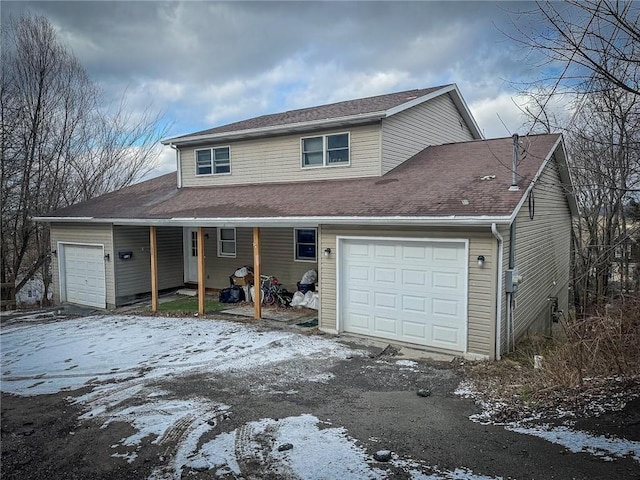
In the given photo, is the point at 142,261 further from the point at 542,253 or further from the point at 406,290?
the point at 542,253

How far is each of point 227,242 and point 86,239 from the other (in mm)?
4465

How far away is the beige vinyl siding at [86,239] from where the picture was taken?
13383 mm

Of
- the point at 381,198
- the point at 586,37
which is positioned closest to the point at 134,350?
the point at 381,198

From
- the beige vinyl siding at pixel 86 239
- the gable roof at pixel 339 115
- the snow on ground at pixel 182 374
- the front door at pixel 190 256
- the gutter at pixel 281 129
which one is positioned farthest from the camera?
the front door at pixel 190 256

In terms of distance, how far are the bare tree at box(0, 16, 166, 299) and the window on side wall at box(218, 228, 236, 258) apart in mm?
8473

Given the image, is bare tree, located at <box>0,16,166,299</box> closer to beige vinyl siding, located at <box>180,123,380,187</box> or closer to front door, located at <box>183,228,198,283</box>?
front door, located at <box>183,228,198,283</box>

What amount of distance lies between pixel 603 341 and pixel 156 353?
7.44 metres

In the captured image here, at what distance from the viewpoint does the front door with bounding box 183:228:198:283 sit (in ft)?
51.9

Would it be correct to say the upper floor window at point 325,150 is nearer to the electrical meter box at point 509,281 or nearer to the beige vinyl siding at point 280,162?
the beige vinyl siding at point 280,162

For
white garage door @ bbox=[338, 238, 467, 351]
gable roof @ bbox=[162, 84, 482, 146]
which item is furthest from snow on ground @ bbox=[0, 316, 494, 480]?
gable roof @ bbox=[162, 84, 482, 146]

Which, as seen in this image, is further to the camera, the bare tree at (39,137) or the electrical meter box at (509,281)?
the bare tree at (39,137)

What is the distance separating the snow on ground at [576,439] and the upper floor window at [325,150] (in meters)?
8.17

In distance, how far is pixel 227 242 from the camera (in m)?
14.8

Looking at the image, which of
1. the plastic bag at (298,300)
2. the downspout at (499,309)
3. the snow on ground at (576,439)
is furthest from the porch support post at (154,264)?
the snow on ground at (576,439)
